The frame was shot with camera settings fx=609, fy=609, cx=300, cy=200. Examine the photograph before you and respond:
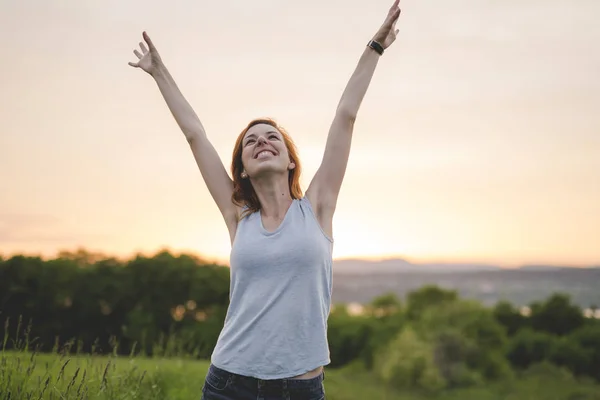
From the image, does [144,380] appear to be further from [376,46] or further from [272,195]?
[376,46]

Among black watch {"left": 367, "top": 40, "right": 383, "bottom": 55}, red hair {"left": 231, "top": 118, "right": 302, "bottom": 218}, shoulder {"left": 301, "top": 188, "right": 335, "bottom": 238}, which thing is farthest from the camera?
black watch {"left": 367, "top": 40, "right": 383, "bottom": 55}

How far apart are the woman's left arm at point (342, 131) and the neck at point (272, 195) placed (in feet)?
0.39

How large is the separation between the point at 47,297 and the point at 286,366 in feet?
41.5

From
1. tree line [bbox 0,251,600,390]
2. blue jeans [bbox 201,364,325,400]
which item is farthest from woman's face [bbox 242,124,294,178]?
tree line [bbox 0,251,600,390]

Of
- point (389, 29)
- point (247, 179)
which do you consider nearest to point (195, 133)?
point (247, 179)

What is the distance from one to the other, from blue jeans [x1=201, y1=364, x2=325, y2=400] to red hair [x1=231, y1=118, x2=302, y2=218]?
0.81 meters

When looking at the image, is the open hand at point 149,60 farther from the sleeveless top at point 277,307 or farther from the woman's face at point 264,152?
the sleeveless top at point 277,307

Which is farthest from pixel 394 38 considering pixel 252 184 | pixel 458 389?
pixel 458 389

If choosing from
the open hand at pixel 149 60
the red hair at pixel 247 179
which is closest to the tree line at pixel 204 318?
the open hand at pixel 149 60

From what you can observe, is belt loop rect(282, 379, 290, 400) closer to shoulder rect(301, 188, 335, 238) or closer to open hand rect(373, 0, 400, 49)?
shoulder rect(301, 188, 335, 238)

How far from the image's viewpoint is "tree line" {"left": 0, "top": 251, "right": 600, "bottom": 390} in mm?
13492

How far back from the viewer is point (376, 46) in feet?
10.4

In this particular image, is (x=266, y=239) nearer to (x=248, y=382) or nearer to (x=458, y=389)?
(x=248, y=382)

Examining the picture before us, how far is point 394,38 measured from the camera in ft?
10.6
